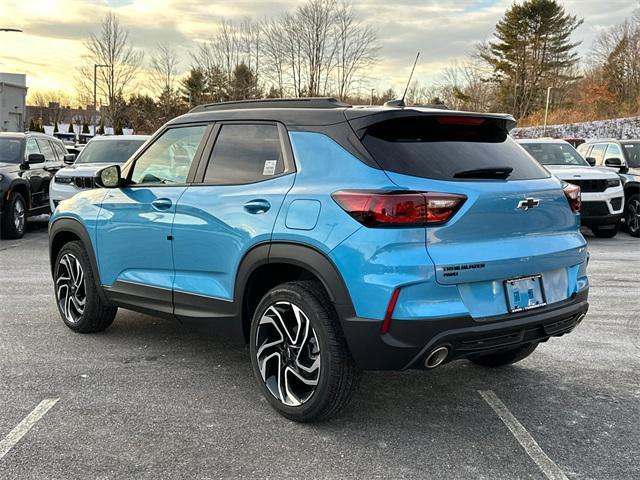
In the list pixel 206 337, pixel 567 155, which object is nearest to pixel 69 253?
pixel 206 337

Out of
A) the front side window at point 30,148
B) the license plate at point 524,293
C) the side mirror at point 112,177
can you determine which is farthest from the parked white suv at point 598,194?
the front side window at point 30,148

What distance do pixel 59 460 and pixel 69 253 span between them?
241 centimetres

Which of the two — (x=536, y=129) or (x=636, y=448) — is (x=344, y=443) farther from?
(x=536, y=129)

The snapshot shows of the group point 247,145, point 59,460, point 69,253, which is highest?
point 247,145

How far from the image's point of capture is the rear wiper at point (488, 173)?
3.28 meters

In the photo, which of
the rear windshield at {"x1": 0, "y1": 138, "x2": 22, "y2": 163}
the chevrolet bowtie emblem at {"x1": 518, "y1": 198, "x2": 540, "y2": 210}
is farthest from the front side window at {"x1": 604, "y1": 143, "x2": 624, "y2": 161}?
the rear windshield at {"x1": 0, "y1": 138, "x2": 22, "y2": 163}

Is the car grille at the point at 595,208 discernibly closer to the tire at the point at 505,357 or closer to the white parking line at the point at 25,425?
the tire at the point at 505,357

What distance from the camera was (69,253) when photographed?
5121 millimetres

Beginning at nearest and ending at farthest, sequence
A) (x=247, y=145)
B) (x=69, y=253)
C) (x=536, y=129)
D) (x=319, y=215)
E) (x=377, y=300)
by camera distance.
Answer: (x=377, y=300) → (x=319, y=215) → (x=247, y=145) → (x=69, y=253) → (x=536, y=129)

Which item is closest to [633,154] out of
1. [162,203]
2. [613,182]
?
[613,182]

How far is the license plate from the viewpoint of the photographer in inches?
127

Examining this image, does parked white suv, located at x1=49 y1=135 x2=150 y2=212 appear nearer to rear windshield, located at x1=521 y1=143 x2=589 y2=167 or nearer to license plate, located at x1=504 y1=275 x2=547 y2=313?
rear windshield, located at x1=521 y1=143 x2=589 y2=167

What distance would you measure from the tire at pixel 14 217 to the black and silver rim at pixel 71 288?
19.8 feet

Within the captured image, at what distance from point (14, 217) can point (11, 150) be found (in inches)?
56.3
